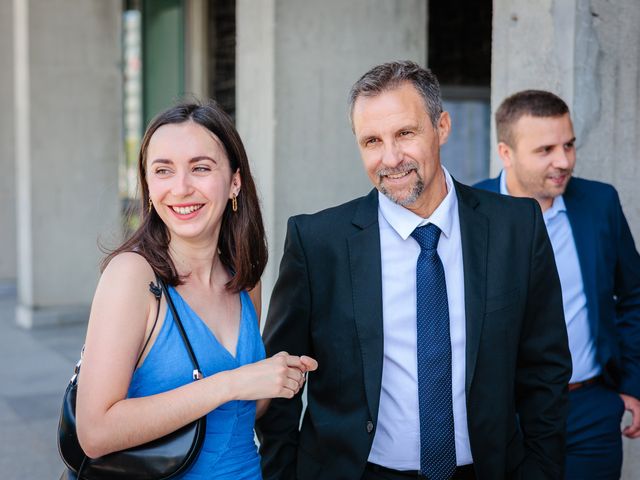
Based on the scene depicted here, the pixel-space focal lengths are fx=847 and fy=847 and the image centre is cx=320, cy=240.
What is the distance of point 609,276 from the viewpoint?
10.6 feet

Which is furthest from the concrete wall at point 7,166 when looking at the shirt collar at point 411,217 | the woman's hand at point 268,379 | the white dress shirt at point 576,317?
the woman's hand at point 268,379

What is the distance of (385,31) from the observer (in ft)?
17.8

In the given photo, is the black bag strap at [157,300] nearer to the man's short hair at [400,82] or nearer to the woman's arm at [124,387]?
the woman's arm at [124,387]

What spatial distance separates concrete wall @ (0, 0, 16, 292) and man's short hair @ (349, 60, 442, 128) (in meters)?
12.4

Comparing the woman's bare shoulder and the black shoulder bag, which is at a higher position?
the woman's bare shoulder

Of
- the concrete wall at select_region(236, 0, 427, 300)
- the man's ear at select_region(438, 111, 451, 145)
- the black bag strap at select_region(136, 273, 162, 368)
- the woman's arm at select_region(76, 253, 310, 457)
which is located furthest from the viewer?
the concrete wall at select_region(236, 0, 427, 300)

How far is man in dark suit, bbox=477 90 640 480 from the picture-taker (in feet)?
10.5

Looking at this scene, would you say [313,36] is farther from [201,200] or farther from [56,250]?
[56,250]

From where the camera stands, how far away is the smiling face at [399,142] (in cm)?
241

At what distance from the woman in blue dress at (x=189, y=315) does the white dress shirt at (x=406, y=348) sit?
0.89 ft

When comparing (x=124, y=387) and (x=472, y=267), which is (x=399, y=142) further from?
(x=124, y=387)

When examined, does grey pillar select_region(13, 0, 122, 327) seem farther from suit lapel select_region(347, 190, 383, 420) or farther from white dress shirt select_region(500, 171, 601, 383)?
suit lapel select_region(347, 190, 383, 420)

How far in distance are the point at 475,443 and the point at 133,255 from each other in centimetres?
108

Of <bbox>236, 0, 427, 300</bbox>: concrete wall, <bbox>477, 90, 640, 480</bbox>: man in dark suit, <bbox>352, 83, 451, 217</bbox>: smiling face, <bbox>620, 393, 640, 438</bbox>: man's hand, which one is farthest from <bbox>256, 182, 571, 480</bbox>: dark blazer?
<bbox>236, 0, 427, 300</bbox>: concrete wall
